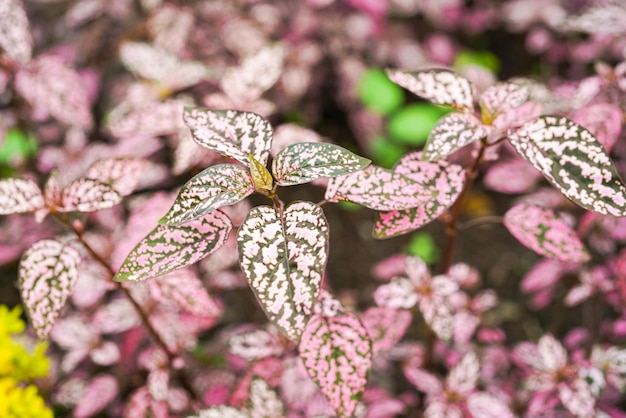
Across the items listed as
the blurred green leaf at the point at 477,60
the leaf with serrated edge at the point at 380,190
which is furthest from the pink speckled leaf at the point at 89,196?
the blurred green leaf at the point at 477,60

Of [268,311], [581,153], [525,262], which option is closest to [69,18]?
[268,311]

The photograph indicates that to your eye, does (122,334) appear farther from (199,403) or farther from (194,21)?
(194,21)

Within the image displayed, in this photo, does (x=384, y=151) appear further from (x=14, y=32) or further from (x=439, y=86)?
(x=14, y=32)

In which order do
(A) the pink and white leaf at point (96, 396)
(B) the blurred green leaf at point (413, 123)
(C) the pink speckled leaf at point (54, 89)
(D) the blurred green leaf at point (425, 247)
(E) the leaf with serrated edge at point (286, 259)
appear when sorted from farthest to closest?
(B) the blurred green leaf at point (413, 123) → (D) the blurred green leaf at point (425, 247) → (C) the pink speckled leaf at point (54, 89) → (A) the pink and white leaf at point (96, 396) → (E) the leaf with serrated edge at point (286, 259)

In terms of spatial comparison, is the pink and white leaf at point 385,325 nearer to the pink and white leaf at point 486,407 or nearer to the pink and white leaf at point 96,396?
the pink and white leaf at point 486,407

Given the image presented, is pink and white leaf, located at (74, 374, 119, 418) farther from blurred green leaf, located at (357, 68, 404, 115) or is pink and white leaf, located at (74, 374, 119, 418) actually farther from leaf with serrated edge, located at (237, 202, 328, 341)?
blurred green leaf, located at (357, 68, 404, 115)

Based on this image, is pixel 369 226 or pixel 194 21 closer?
→ pixel 194 21
